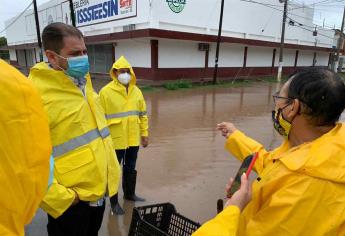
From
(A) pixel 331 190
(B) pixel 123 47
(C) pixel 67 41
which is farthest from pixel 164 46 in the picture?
(A) pixel 331 190

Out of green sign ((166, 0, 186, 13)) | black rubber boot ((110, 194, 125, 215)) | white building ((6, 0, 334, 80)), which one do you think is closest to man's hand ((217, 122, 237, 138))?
black rubber boot ((110, 194, 125, 215))

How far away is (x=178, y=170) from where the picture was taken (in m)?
5.35

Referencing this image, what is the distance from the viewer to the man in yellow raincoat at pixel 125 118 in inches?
157

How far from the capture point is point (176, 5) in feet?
63.8

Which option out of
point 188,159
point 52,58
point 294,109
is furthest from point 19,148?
point 188,159

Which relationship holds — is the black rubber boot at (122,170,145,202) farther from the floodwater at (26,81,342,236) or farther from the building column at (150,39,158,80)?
the building column at (150,39,158,80)

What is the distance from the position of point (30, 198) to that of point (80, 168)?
3.88 ft

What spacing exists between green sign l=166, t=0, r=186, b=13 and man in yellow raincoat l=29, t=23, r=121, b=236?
17.8 meters

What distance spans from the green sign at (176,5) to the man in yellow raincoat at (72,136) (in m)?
17.8

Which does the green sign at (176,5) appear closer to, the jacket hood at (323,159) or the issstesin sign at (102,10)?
the issstesin sign at (102,10)

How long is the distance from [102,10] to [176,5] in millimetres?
5506

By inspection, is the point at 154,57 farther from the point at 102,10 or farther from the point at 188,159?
the point at 188,159

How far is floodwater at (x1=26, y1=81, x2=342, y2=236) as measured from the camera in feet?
12.9

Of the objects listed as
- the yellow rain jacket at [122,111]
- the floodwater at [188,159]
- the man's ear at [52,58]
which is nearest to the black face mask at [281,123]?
the man's ear at [52,58]
